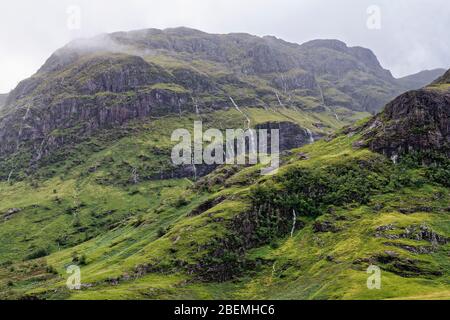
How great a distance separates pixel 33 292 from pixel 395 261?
133 metres

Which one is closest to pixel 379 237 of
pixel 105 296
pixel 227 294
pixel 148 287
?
pixel 227 294

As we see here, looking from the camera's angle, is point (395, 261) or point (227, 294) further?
point (227, 294)

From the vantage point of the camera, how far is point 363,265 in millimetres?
175125

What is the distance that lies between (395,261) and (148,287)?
287ft

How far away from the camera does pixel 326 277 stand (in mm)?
177625
